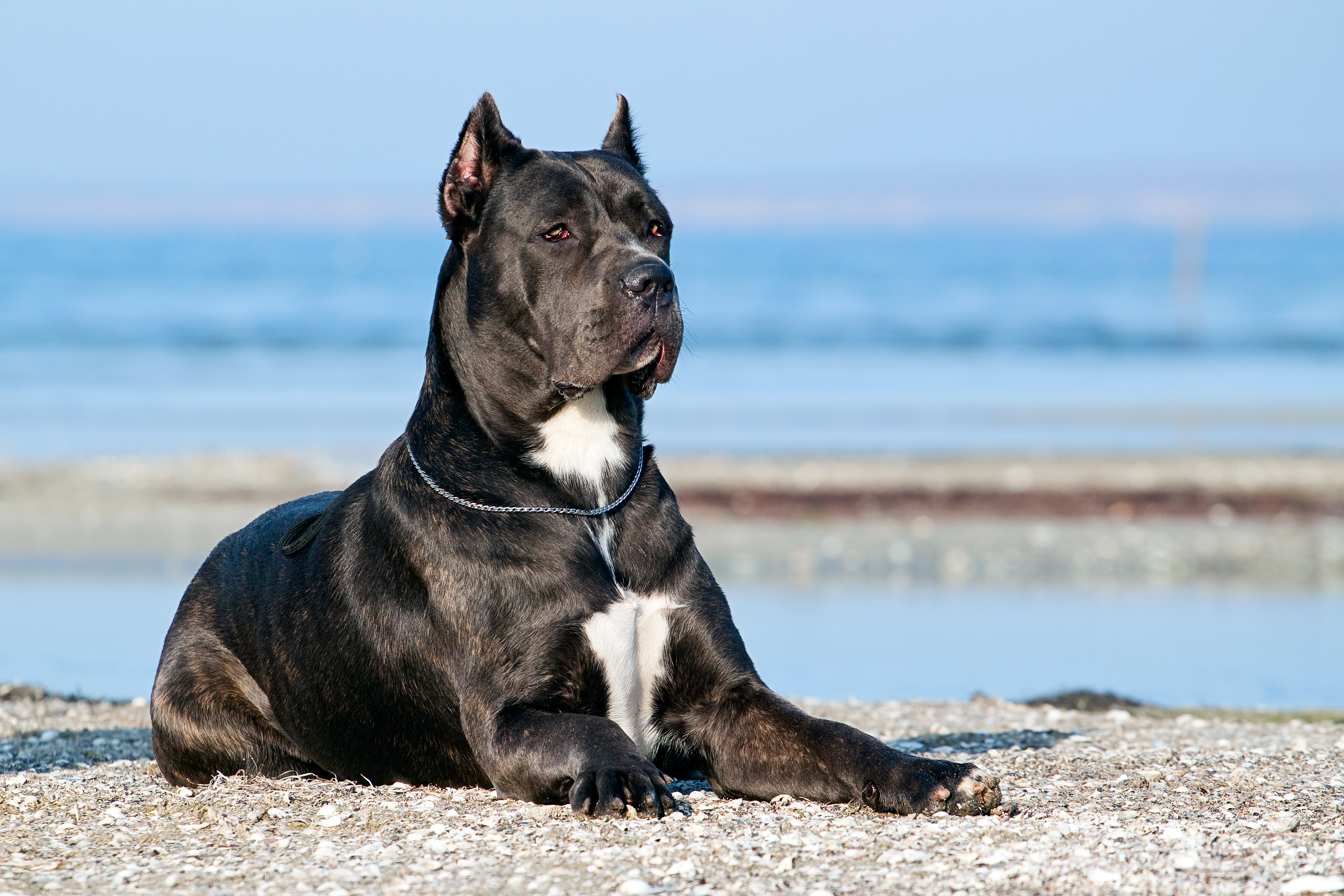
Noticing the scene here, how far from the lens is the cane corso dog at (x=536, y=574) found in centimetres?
471

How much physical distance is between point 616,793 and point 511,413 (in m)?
1.31

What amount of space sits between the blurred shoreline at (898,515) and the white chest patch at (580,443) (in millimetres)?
6790

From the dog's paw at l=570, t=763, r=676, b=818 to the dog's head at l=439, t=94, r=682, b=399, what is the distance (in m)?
1.22

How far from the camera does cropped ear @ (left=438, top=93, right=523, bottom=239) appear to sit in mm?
5105

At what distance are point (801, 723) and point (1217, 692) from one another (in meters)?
4.84

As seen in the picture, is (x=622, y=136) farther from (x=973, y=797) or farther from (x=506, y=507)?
(x=973, y=797)

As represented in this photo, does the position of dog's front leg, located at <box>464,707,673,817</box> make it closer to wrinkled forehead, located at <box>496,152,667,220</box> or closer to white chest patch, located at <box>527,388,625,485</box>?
white chest patch, located at <box>527,388,625,485</box>

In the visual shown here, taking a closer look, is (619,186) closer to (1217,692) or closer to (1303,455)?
(1217,692)

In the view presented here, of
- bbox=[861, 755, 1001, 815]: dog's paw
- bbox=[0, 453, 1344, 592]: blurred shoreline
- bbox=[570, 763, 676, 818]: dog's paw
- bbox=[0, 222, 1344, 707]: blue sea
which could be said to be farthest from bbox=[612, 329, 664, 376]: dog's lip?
bbox=[0, 453, 1344, 592]: blurred shoreline

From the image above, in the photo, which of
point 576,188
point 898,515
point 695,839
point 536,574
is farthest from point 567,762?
point 898,515

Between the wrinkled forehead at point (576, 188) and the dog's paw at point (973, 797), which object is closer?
the dog's paw at point (973, 797)

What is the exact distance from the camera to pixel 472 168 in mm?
5145

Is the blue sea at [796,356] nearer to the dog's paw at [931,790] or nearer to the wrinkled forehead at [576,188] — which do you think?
the wrinkled forehead at [576,188]

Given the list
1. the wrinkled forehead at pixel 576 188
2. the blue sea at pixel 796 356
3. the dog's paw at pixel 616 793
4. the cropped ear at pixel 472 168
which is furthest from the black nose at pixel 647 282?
the dog's paw at pixel 616 793
